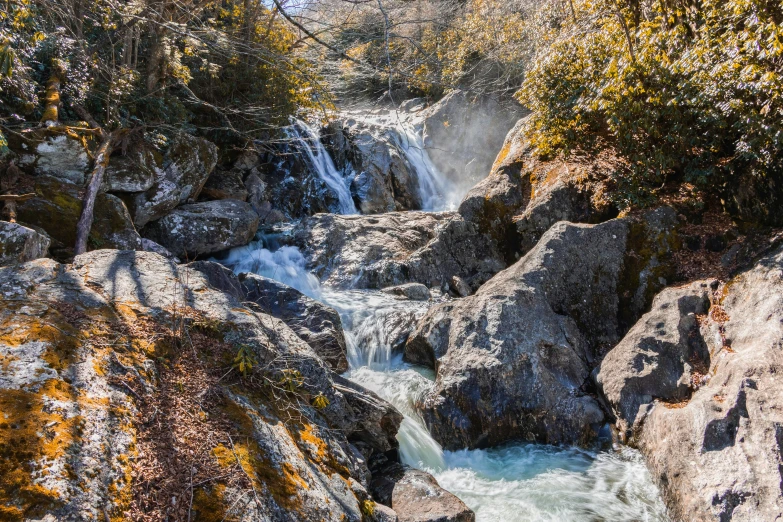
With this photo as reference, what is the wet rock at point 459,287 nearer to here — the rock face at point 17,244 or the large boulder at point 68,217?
the large boulder at point 68,217

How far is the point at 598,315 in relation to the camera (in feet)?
24.1

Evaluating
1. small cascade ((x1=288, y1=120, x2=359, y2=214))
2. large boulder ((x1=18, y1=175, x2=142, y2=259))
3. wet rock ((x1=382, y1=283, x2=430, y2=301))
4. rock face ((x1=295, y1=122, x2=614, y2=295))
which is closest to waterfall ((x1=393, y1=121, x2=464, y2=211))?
small cascade ((x1=288, y1=120, x2=359, y2=214))

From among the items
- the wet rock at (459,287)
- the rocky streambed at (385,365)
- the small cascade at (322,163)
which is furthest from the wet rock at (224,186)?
the wet rock at (459,287)

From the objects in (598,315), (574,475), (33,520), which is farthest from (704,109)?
(33,520)

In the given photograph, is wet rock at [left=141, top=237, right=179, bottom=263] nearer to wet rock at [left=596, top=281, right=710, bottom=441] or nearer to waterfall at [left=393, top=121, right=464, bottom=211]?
wet rock at [left=596, top=281, right=710, bottom=441]

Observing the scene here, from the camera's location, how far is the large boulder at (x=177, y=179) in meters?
10.0

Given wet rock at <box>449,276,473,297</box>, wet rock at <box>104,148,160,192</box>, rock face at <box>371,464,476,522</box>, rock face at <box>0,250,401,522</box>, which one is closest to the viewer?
rock face at <box>0,250,401,522</box>

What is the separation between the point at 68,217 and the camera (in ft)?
25.3

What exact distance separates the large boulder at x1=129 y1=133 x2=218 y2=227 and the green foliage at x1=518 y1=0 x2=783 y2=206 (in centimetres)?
804

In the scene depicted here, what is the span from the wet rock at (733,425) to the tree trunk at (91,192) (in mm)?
8406

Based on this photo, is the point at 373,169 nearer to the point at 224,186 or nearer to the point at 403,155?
the point at 403,155

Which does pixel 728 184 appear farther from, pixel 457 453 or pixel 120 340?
pixel 120 340

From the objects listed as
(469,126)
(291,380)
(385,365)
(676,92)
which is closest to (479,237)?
(385,365)

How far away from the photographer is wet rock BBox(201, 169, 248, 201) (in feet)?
41.1
